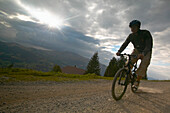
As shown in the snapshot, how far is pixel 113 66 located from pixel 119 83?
161 ft

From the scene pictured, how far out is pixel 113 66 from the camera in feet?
168

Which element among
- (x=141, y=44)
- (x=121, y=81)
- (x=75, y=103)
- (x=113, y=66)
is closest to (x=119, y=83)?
(x=121, y=81)

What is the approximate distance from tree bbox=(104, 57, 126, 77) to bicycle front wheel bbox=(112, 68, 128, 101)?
152ft

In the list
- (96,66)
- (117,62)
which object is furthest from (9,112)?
(117,62)

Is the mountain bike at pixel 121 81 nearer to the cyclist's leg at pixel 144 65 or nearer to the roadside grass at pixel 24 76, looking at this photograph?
the cyclist's leg at pixel 144 65

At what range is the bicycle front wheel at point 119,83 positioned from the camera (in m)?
3.92

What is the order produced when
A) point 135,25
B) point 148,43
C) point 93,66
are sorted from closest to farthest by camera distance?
point 148,43 < point 135,25 < point 93,66

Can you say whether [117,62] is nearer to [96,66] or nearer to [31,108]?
[96,66]

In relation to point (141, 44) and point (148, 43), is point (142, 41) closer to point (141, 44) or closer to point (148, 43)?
point (141, 44)

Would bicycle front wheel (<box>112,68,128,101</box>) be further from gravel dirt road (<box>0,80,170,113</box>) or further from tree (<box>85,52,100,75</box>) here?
tree (<box>85,52,100,75</box>)

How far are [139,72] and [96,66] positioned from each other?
149ft

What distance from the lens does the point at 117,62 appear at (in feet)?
174

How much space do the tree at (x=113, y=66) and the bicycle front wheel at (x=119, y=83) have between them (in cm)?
4641

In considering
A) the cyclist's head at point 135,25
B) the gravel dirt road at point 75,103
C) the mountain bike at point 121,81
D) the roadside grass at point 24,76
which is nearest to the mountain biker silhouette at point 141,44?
the cyclist's head at point 135,25
